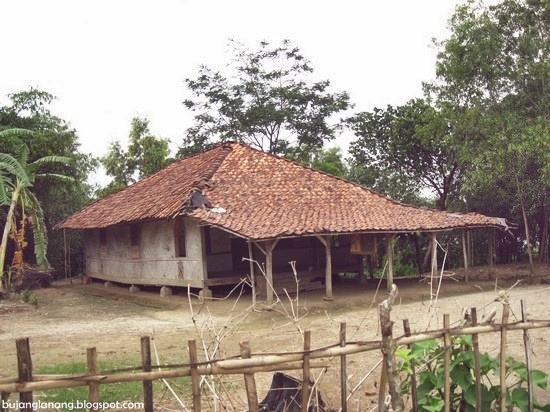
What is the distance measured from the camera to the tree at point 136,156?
30.7 meters

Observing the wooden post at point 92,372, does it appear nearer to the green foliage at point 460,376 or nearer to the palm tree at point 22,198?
the green foliage at point 460,376

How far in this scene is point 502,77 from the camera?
59.3ft

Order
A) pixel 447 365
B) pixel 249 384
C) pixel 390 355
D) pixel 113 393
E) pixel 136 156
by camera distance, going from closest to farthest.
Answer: pixel 249 384
pixel 390 355
pixel 447 365
pixel 113 393
pixel 136 156

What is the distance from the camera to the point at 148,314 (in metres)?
14.4

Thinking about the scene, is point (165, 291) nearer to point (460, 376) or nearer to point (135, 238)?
point (135, 238)

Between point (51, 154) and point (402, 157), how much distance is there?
1353cm

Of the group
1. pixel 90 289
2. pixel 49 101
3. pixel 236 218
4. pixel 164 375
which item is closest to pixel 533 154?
pixel 236 218

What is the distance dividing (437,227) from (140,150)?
19.6 metres

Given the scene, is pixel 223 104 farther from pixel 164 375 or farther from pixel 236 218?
pixel 164 375

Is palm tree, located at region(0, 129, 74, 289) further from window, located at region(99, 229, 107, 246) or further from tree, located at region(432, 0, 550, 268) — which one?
tree, located at region(432, 0, 550, 268)

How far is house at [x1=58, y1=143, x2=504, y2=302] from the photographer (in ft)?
47.1

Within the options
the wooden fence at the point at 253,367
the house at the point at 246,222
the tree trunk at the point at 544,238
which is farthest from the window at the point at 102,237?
the wooden fence at the point at 253,367

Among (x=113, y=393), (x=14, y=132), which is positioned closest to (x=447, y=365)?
(x=113, y=393)

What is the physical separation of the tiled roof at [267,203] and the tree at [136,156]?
10.4 metres
